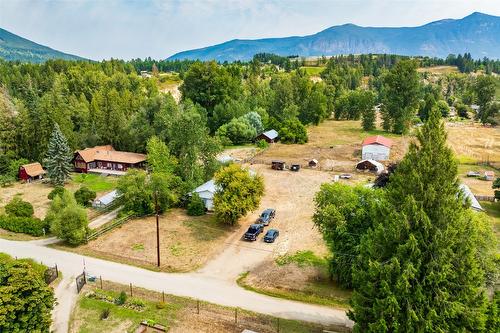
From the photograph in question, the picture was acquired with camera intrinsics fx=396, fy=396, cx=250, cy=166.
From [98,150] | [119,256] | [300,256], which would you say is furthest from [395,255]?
[98,150]

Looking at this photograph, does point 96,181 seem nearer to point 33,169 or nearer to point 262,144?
point 33,169

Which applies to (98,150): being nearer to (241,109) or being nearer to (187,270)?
(241,109)

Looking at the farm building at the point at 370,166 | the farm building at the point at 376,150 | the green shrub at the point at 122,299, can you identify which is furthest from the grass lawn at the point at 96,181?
the farm building at the point at 376,150

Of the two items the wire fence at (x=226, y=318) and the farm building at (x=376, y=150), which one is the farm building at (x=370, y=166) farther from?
the wire fence at (x=226, y=318)

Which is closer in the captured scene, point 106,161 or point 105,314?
point 105,314

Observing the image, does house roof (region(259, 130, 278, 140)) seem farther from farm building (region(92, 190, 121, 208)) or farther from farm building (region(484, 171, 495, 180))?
farm building (region(92, 190, 121, 208))

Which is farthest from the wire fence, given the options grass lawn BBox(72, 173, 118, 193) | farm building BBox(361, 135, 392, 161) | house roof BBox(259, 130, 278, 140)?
house roof BBox(259, 130, 278, 140)

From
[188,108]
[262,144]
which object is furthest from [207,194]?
[262,144]
